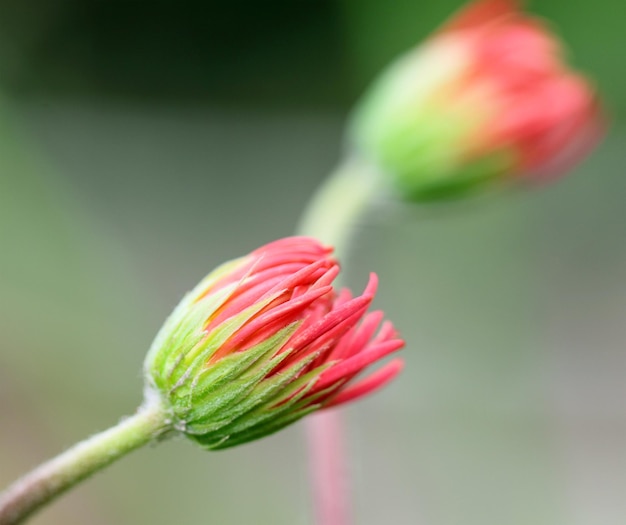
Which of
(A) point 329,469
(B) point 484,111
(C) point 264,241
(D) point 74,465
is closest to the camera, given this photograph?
(D) point 74,465

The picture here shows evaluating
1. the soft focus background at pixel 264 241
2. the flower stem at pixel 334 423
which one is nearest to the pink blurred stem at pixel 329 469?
the flower stem at pixel 334 423

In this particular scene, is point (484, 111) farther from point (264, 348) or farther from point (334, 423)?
point (264, 348)

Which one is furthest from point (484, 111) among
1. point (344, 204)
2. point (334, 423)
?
point (334, 423)

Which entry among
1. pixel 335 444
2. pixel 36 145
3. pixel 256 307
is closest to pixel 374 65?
pixel 36 145

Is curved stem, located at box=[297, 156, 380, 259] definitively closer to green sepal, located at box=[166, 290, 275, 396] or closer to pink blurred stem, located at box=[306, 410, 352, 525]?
pink blurred stem, located at box=[306, 410, 352, 525]

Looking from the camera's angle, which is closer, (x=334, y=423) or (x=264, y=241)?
(x=334, y=423)

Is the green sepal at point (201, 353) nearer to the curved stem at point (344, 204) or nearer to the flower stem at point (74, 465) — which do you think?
the flower stem at point (74, 465)

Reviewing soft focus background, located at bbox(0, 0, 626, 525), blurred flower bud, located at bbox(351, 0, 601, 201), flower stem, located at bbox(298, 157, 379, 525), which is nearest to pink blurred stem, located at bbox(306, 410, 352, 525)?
flower stem, located at bbox(298, 157, 379, 525)

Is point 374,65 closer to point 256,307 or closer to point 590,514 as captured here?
point 590,514
